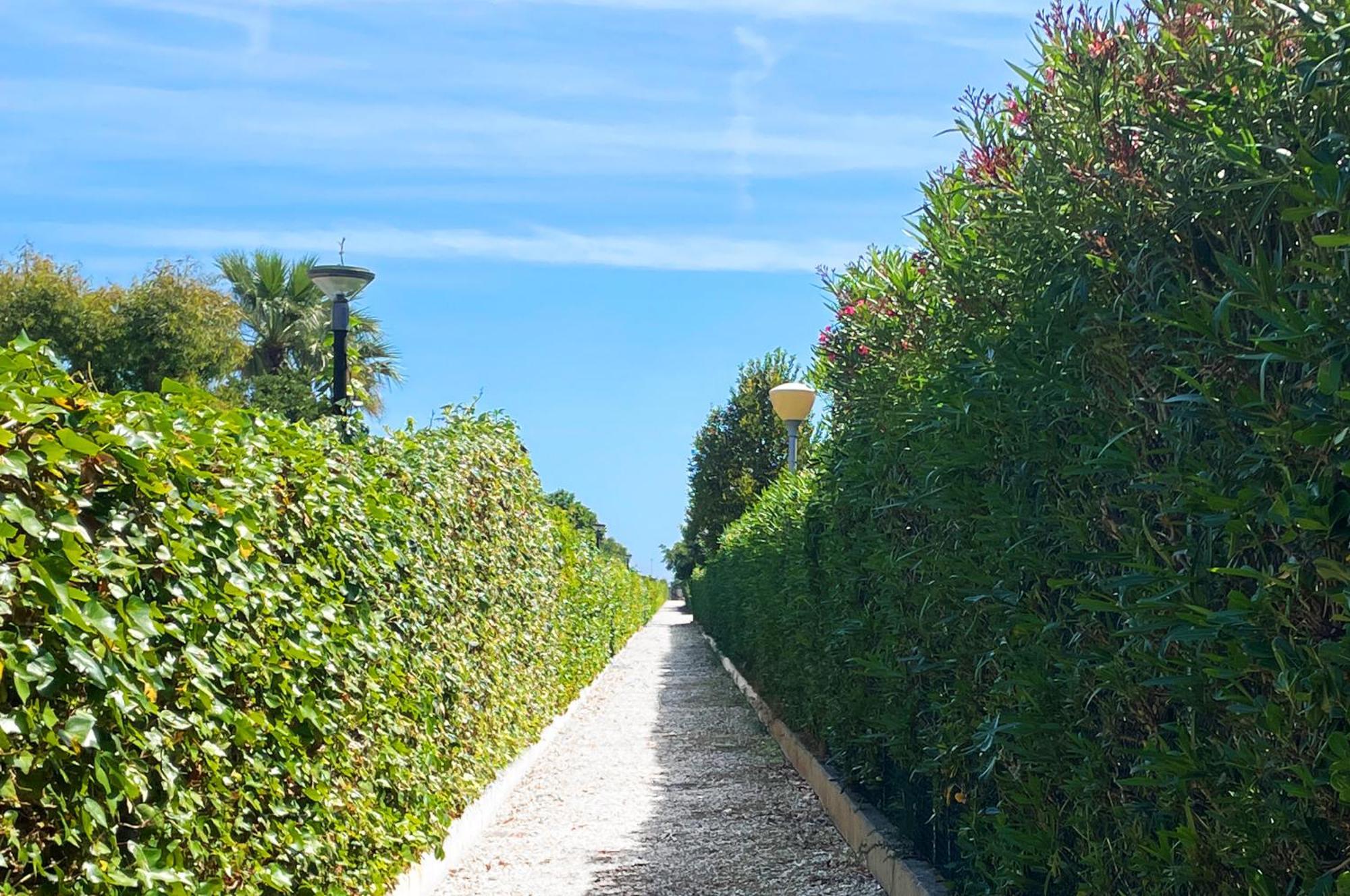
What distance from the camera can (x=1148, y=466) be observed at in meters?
2.96

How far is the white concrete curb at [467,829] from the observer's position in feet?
19.8

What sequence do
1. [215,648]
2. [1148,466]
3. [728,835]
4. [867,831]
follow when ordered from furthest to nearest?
[728,835] → [867,831] → [215,648] → [1148,466]

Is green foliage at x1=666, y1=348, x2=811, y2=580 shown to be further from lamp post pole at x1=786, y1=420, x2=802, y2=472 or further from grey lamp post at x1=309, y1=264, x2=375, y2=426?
grey lamp post at x1=309, y1=264, x2=375, y2=426

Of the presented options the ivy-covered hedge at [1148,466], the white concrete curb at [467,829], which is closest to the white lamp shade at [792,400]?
the white concrete curb at [467,829]

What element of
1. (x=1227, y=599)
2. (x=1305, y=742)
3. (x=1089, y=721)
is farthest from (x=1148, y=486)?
(x=1089, y=721)

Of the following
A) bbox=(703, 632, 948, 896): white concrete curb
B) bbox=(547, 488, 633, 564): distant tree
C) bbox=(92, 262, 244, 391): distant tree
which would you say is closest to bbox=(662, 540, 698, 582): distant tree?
bbox=(547, 488, 633, 564): distant tree

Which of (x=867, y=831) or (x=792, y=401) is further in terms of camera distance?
(x=792, y=401)

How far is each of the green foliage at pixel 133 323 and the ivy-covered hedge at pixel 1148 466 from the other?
41.2 m

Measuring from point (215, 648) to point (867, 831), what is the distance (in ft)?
15.4

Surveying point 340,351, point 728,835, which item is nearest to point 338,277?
point 340,351

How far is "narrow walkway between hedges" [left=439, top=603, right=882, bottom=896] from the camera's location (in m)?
6.64

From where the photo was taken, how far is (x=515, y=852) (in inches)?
292

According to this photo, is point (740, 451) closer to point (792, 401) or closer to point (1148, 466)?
point (792, 401)

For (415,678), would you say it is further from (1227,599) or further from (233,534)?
(1227,599)
